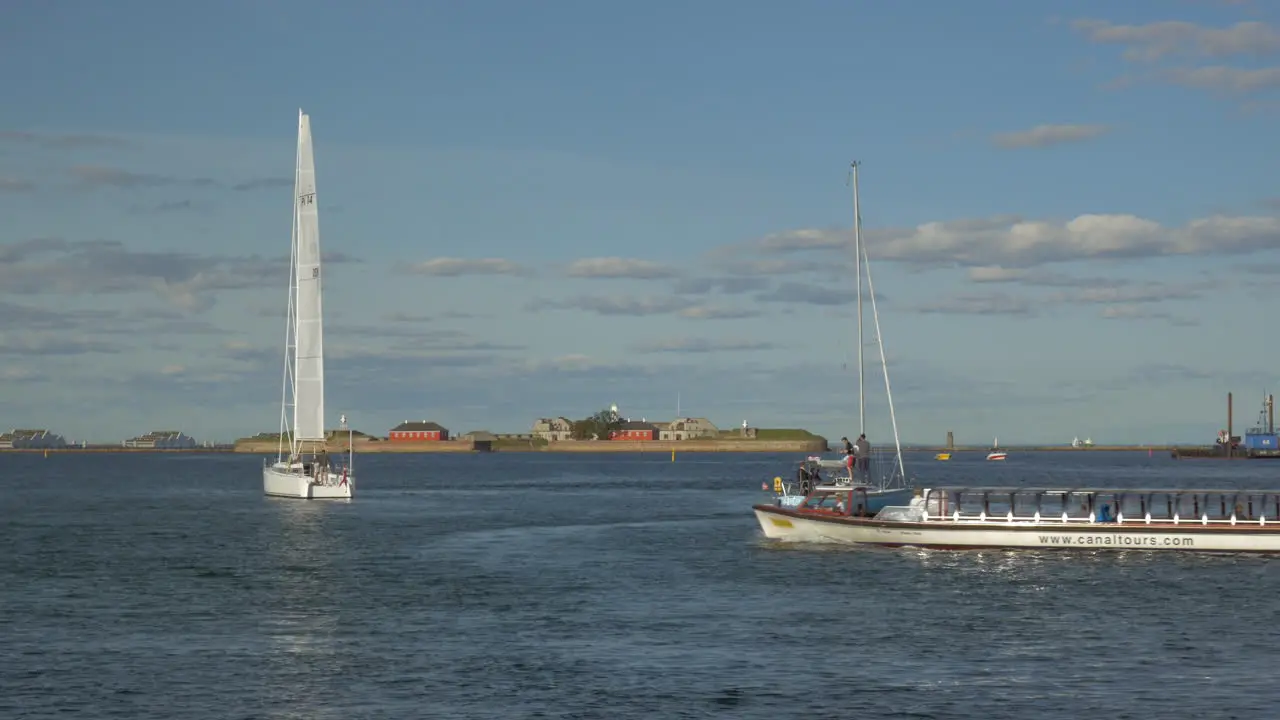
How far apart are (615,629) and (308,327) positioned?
7754 centimetres

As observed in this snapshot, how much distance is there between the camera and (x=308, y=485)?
384 ft

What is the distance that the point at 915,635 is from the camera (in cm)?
4475

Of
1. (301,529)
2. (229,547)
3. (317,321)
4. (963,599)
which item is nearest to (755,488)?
(317,321)

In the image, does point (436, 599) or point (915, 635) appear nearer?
point (915, 635)

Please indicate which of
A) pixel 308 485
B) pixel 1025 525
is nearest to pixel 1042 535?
pixel 1025 525

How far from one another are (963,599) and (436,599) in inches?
739

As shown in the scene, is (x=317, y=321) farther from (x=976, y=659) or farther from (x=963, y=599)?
(x=976, y=659)

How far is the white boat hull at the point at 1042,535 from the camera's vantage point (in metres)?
67.4

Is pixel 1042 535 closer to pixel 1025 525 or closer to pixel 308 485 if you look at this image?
pixel 1025 525

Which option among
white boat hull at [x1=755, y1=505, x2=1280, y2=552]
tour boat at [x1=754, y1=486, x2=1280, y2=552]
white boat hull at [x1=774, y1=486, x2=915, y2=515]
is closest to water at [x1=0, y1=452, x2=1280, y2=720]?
white boat hull at [x1=755, y1=505, x2=1280, y2=552]

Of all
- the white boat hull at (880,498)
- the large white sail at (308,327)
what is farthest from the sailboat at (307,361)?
the white boat hull at (880,498)

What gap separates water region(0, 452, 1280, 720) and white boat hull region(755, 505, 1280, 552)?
0.75m

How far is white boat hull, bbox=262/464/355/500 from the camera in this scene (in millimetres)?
116750

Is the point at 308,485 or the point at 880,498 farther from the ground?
the point at 308,485
